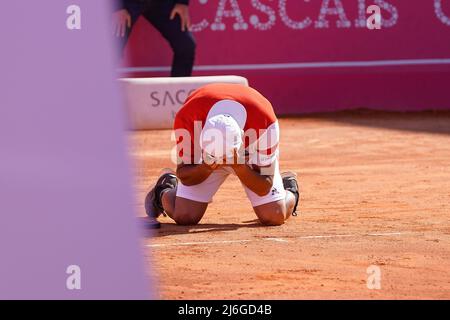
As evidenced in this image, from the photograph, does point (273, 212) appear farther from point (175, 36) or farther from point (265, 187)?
point (175, 36)

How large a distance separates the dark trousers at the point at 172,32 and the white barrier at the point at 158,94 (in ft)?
4.27

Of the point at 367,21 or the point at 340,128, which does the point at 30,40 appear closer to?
the point at 340,128

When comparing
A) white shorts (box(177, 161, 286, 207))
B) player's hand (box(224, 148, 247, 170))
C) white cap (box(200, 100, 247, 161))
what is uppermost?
white cap (box(200, 100, 247, 161))

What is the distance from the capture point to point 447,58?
13.3 meters

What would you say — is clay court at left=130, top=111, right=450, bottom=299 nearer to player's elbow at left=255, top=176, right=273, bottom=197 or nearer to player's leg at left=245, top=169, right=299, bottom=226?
player's leg at left=245, top=169, right=299, bottom=226

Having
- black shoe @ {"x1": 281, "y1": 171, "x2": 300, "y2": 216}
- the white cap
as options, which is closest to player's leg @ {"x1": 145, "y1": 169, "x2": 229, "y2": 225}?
black shoe @ {"x1": 281, "y1": 171, "x2": 300, "y2": 216}

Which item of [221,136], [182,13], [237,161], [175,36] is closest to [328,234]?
[237,161]

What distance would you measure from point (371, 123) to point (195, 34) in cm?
233

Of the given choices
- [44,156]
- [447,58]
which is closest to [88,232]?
[44,156]

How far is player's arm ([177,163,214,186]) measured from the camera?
609 centimetres

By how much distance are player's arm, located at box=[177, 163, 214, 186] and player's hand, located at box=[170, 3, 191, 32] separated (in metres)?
6.22

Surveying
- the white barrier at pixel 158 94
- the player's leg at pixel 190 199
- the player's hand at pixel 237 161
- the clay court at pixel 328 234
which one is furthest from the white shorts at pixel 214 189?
the white barrier at pixel 158 94

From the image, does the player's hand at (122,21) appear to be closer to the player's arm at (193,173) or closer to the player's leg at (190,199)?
the player's leg at (190,199)
